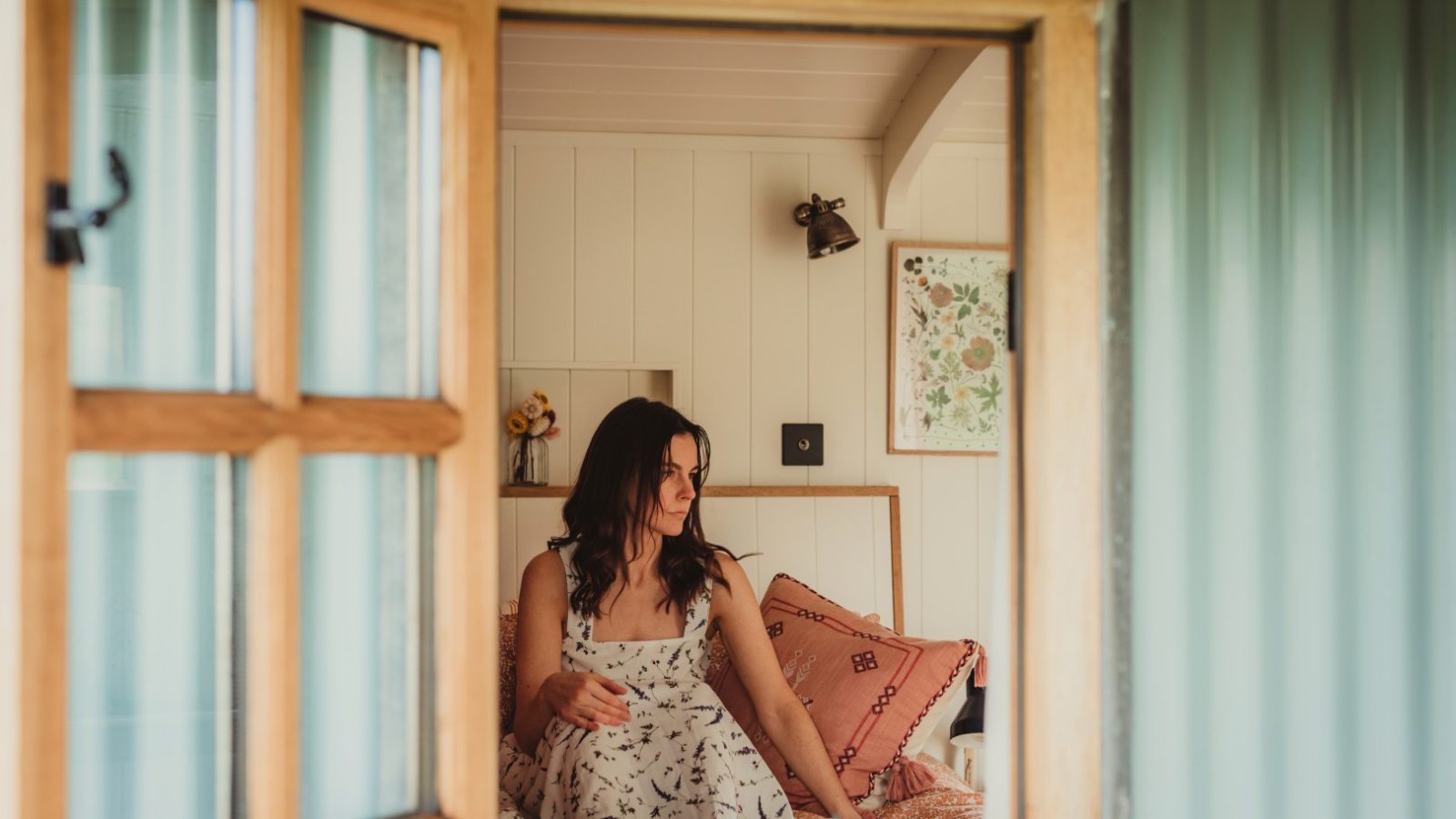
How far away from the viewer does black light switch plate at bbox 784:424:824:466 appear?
3.53 meters

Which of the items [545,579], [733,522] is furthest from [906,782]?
[733,522]

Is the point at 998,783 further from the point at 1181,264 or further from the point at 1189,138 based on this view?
the point at 1189,138

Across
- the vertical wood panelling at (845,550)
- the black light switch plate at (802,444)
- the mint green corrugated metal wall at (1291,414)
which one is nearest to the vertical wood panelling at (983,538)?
the vertical wood panelling at (845,550)

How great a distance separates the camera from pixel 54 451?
1068 mm

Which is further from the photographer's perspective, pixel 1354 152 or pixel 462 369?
pixel 1354 152

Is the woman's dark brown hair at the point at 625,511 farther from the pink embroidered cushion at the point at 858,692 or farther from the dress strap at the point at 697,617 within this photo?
the pink embroidered cushion at the point at 858,692

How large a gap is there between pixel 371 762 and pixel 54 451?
50 cm

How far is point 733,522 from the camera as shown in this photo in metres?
3.48

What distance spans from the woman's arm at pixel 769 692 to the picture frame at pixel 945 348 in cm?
131

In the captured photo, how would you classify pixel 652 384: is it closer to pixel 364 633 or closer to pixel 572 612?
pixel 572 612

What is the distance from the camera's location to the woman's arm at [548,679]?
214 centimetres

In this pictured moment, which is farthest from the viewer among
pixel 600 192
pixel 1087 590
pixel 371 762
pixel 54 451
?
pixel 600 192

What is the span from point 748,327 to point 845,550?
32.6 inches

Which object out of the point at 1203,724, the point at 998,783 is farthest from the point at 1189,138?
the point at 998,783
